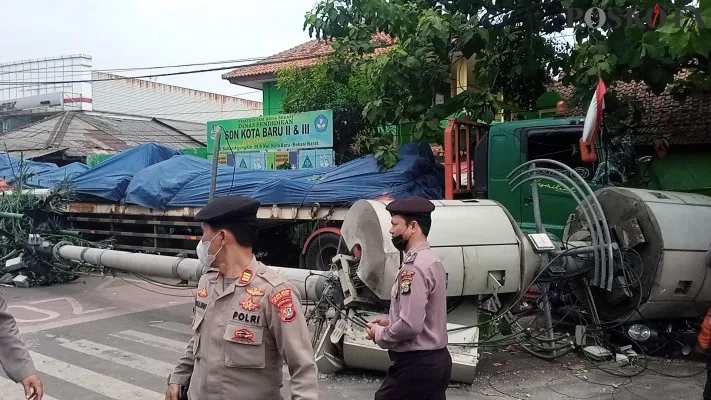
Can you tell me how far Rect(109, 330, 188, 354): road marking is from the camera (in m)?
6.83

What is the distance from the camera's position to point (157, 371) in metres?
5.93

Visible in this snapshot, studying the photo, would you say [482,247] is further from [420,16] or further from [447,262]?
[420,16]

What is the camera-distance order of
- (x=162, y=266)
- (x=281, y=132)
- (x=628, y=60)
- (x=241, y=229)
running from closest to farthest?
(x=241, y=229) → (x=628, y=60) → (x=162, y=266) → (x=281, y=132)

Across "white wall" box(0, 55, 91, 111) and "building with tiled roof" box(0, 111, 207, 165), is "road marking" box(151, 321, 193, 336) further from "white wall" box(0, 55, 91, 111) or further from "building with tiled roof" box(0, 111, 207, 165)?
"white wall" box(0, 55, 91, 111)

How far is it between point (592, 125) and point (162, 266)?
18.3 ft

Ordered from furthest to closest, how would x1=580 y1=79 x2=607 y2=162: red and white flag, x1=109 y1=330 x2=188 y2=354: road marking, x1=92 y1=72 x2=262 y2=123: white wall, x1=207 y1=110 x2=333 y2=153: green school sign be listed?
x1=92 y1=72 x2=262 y2=123: white wall, x1=207 y1=110 x2=333 y2=153: green school sign, x1=109 y1=330 x2=188 y2=354: road marking, x1=580 y1=79 x2=607 y2=162: red and white flag

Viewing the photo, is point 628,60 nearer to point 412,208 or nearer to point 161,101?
point 412,208

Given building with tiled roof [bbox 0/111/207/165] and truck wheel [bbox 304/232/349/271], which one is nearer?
truck wheel [bbox 304/232/349/271]

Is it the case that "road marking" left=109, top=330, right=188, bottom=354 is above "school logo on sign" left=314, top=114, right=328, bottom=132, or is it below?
below

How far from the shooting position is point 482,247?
5512 millimetres

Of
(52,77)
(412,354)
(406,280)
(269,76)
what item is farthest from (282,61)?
(52,77)

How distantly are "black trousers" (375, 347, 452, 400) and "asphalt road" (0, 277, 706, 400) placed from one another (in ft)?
7.28

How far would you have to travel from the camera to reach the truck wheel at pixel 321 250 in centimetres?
936

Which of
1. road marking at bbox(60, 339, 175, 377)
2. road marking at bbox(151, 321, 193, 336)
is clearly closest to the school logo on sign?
road marking at bbox(151, 321, 193, 336)
